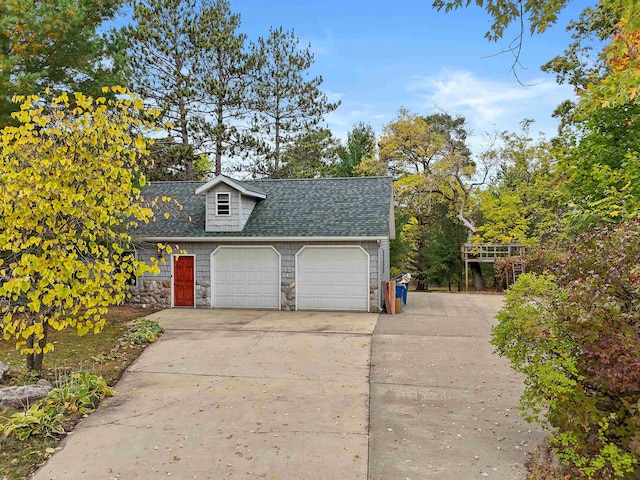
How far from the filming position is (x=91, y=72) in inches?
434

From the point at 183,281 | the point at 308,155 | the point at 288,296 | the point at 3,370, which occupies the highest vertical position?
the point at 308,155

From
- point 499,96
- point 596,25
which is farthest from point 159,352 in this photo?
point 596,25

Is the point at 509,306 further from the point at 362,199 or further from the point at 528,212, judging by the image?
the point at 528,212

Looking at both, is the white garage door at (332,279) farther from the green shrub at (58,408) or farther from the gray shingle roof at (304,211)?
the green shrub at (58,408)

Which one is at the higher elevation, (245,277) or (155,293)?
(245,277)

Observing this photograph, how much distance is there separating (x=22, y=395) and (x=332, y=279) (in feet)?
28.2

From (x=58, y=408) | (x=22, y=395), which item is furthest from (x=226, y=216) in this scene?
(x=58, y=408)

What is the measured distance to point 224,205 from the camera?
1356cm

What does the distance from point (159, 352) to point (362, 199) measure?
8.28 meters

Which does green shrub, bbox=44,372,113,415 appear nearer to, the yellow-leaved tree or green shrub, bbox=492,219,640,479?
the yellow-leaved tree

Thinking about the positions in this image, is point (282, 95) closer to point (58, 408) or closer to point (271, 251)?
point (271, 251)

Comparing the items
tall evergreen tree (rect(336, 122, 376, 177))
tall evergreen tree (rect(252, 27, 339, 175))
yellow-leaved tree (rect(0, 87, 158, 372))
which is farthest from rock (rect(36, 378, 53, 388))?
tall evergreen tree (rect(336, 122, 376, 177))

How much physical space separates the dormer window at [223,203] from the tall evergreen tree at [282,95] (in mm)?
10133

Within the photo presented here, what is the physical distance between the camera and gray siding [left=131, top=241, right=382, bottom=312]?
12484 millimetres
